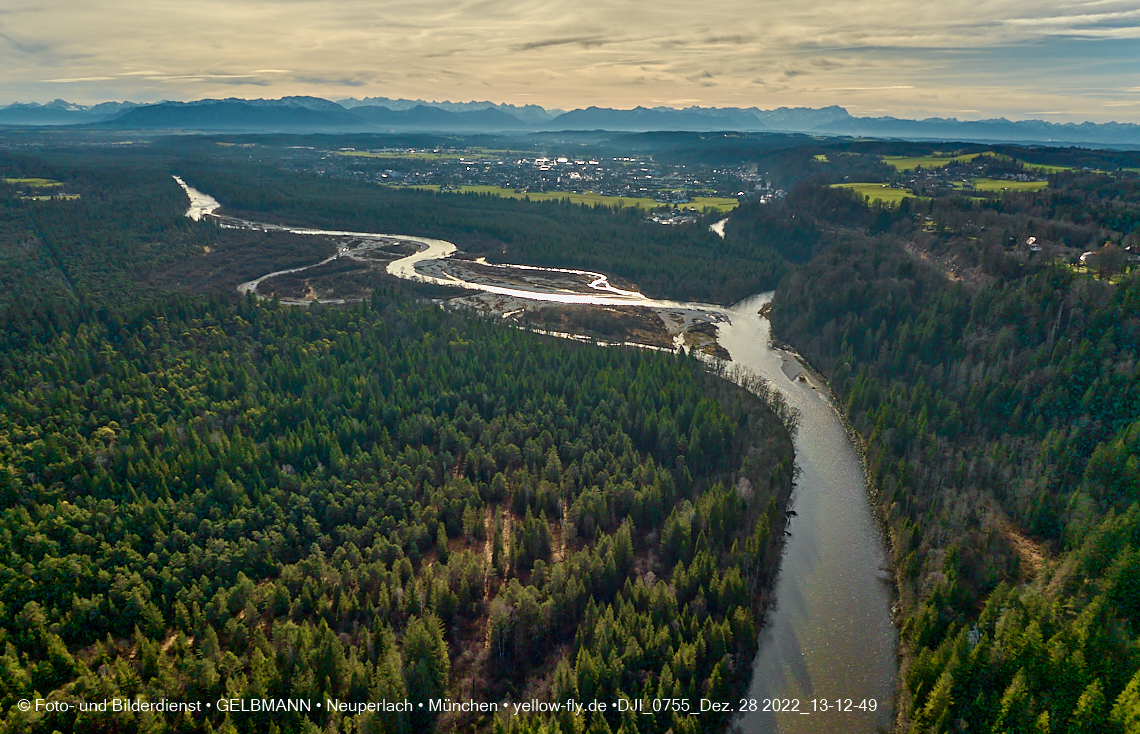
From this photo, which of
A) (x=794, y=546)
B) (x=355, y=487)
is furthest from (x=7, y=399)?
(x=794, y=546)

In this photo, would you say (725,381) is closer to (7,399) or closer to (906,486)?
(906,486)

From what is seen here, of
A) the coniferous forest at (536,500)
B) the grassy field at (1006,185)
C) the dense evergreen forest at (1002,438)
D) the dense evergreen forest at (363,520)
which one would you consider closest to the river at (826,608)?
the coniferous forest at (536,500)

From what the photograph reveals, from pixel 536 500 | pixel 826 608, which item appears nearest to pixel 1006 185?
pixel 826 608

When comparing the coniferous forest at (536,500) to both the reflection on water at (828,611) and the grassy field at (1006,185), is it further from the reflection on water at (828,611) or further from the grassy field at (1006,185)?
the grassy field at (1006,185)

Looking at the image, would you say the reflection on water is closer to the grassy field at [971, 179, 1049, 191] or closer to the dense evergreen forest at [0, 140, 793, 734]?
the dense evergreen forest at [0, 140, 793, 734]

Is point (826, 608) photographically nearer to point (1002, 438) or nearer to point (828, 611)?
point (828, 611)
